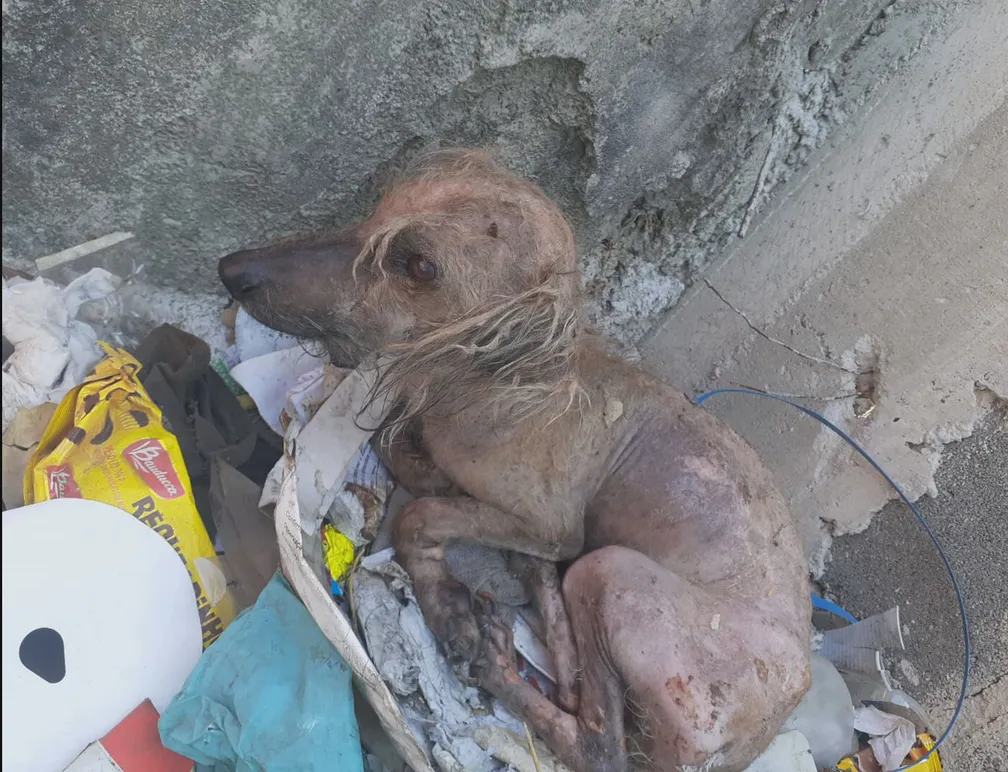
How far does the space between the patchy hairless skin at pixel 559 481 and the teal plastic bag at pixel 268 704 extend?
0.33m

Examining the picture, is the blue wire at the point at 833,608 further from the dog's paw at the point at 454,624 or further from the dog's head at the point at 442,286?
the dog's head at the point at 442,286

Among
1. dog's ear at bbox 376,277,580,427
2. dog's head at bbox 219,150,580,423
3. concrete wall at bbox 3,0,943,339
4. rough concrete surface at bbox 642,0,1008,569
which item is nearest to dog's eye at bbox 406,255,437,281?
dog's head at bbox 219,150,580,423

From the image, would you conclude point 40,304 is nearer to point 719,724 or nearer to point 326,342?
point 326,342

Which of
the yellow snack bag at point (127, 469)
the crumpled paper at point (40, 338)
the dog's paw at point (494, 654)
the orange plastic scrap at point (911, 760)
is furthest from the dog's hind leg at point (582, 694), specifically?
the crumpled paper at point (40, 338)

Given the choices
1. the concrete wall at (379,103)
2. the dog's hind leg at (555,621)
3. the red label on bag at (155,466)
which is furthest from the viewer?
the red label on bag at (155,466)

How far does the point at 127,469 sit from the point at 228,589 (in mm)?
453

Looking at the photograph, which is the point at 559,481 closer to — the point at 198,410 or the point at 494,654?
the point at 494,654

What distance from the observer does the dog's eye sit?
1742 mm

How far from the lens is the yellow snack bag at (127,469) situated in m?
2.04

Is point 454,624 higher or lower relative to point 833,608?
lower

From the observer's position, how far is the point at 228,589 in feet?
7.16

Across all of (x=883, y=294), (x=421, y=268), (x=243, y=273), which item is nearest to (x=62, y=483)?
(x=243, y=273)

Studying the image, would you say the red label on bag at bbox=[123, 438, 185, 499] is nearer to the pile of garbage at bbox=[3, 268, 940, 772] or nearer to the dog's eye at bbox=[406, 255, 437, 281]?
the pile of garbage at bbox=[3, 268, 940, 772]

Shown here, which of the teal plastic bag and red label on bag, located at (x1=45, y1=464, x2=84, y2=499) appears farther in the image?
red label on bag, located at (x1=45, y1=464, x2=84, y2=499)
